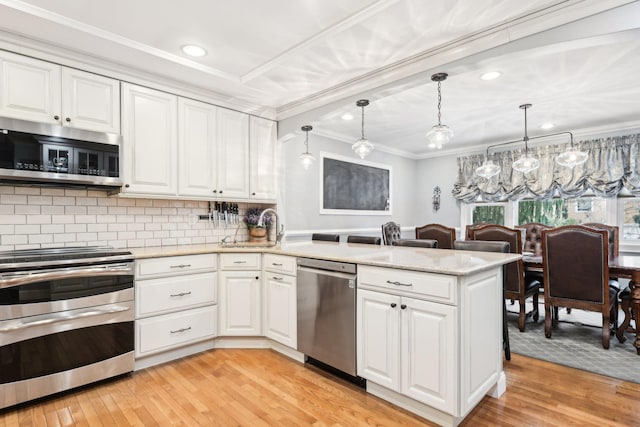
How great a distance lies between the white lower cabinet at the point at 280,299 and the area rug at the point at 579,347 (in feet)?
6.51

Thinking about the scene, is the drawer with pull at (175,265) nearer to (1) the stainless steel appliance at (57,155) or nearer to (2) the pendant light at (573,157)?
(1) the stainless steel appliance at (57,155)

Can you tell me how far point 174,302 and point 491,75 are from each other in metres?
3.37

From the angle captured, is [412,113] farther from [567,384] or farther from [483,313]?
[567,384]

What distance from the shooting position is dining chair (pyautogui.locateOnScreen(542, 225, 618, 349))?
294 centimetres

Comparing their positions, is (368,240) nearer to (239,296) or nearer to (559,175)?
(239,296)

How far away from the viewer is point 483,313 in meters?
2.00

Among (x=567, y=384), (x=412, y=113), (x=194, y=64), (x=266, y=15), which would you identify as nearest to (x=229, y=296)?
(x=194, y=64)

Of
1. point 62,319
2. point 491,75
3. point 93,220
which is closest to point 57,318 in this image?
point 62,319

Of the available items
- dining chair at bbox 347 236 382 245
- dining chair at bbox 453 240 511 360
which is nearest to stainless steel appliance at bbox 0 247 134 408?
dining chair at bbox 347 236 382 245

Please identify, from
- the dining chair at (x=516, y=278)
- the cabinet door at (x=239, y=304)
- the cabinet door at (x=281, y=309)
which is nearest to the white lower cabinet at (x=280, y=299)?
the cabinet door at (x=281, y=309)

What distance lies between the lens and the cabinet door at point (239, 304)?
10.0 feet

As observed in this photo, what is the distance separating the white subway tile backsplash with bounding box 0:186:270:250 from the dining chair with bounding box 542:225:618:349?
3387 millimetres

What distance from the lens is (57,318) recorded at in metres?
2.21

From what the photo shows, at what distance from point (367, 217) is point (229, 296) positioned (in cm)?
307
